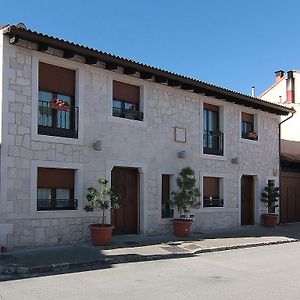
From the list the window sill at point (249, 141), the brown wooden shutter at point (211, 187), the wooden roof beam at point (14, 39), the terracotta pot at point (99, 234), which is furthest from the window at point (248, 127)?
the wooden roof beam at point (14, 39)

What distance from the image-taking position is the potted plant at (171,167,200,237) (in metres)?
14.6

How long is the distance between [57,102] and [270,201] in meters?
11.1

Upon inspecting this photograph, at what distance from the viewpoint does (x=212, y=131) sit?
676 inches

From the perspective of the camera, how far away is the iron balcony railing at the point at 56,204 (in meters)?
11.8

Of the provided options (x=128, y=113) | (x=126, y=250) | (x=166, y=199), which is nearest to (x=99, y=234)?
(x=126, y=250)

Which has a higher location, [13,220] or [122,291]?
[13,220]

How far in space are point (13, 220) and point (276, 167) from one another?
43.9 feet

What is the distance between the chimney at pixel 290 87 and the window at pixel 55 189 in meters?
18.8

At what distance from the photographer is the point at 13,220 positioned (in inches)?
430

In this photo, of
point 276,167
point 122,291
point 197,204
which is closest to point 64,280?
point 122,291

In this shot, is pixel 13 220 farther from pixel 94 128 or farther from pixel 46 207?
pixel 94 128

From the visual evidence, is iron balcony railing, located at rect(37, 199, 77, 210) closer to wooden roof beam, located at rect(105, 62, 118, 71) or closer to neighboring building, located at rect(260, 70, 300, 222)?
wooden roof beam, located at rect(105, 62, 118, 71)

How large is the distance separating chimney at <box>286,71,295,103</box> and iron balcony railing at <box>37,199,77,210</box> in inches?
747

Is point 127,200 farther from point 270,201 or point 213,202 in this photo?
point 270,201
